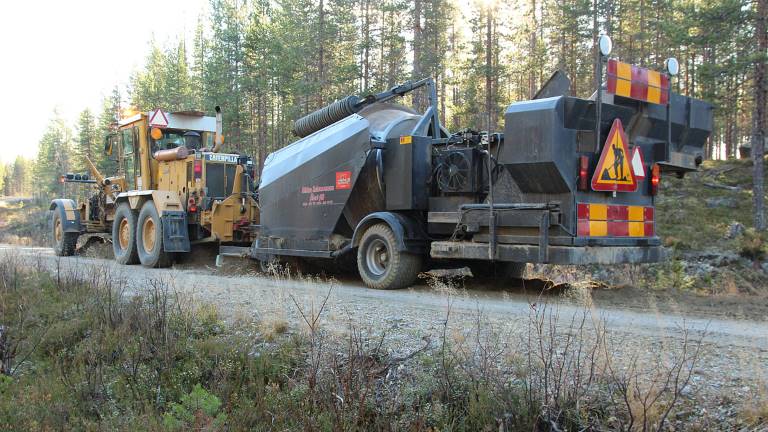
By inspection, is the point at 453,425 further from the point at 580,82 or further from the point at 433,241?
the point at 580,82

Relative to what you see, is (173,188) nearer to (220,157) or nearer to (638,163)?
(220,157)

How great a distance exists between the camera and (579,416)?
10.7 feet

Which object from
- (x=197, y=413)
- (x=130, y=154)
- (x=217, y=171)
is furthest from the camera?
(x=130, y=154)

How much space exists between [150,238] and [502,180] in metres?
8.91

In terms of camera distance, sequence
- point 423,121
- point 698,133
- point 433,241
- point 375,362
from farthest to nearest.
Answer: point 423,121, point 433,241, point 698,133, point 375,362

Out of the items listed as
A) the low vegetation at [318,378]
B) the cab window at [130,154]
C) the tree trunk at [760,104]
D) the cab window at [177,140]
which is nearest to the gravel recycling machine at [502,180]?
the low vegetation at [318,378]

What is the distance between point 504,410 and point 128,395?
2.90 metres

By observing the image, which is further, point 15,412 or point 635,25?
point 635,25

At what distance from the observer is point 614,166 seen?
7324mm

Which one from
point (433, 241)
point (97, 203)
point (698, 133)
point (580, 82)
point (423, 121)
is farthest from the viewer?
point (580, 82)

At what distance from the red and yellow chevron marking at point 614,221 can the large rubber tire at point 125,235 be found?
1048 centimetres

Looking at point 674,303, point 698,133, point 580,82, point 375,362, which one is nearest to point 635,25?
point 580,82

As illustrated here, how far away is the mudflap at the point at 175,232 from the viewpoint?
1230 cm

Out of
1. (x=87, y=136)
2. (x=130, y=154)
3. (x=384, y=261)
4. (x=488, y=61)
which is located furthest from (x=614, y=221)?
(x=87, y=136)
